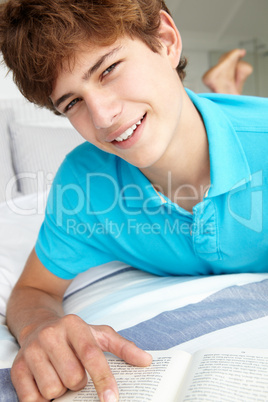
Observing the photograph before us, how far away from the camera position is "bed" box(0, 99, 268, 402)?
2.66 ft

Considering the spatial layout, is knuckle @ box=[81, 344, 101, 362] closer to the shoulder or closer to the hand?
the hand

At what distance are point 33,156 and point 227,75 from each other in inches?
46.5

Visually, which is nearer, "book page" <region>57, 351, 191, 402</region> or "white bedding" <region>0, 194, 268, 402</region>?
"book page" <region>57, 351, 191, 402</region>

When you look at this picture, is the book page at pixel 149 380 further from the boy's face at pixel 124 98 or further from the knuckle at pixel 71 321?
the boy's face at pixel 124 98

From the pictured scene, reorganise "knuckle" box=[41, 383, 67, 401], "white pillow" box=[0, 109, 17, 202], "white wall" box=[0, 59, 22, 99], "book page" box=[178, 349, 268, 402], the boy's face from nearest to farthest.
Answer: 1. "book page" box=[178, 349, 268, 402]
2. "knuckle" box=[41, 383, 67, 401]
3. the boy's face
4. "white pillow" box=[0, 109, 17, 202]
5. "white wall" box=[0, 59, 22, 99]

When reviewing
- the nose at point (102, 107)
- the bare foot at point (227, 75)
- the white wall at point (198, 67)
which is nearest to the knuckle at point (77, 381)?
the nose at point (102, 107)

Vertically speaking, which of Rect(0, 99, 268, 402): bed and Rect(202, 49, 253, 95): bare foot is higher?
Rect(202, 49, 253, 95): bare foot

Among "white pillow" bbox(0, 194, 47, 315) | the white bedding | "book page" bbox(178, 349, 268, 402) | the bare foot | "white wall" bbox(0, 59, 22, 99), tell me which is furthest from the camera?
the bare foot

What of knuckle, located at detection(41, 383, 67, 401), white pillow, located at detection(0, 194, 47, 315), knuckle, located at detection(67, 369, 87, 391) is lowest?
white pillow, located at detection(0, 194, 47, 315)

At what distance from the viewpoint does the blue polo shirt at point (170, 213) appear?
1057mm

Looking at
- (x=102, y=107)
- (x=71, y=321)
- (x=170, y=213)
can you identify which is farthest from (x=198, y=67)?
(x=71, y=321)

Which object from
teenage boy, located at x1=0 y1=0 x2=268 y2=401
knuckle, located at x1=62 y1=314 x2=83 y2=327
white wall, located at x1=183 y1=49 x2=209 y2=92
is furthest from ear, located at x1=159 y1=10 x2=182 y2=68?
white wall, located at x1=183 y1=49 x2=209 y2=92

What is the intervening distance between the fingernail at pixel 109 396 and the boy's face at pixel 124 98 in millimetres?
535

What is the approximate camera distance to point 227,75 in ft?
7.88
